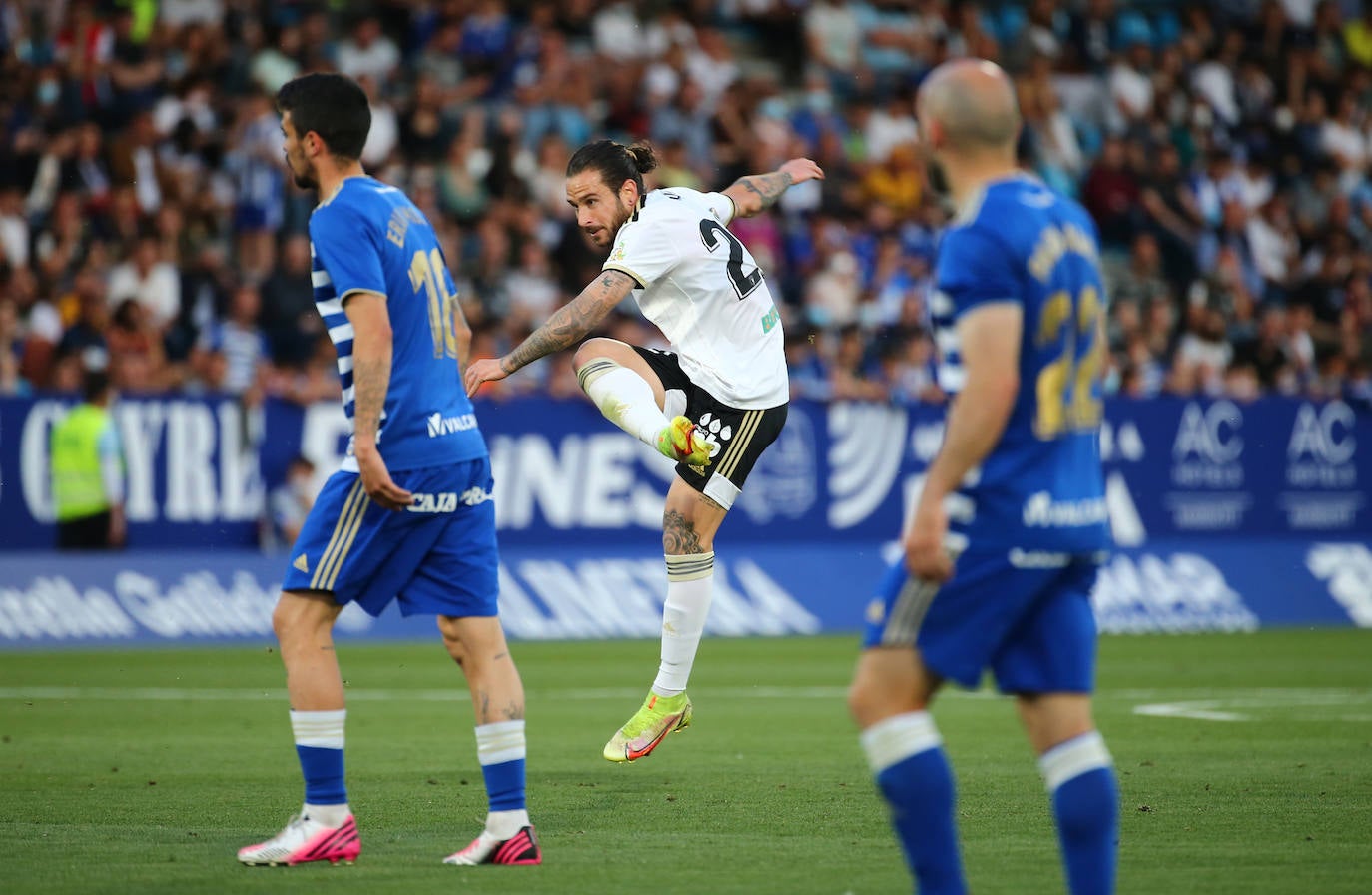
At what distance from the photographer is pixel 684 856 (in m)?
6.54

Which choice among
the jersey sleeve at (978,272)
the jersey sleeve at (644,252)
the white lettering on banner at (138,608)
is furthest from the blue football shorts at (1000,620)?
the white lettering on banner at (138,608)

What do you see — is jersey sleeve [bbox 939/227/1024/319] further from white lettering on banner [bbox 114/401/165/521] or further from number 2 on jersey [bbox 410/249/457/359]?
white lettering on banner [bbox 114/401/165/521]

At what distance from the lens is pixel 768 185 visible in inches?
350

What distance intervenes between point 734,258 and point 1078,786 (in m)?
4.28

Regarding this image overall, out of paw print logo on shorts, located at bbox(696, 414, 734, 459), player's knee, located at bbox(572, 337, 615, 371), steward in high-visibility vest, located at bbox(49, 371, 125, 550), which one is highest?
player's knee, located at bbox(572, 337, 615, 371)

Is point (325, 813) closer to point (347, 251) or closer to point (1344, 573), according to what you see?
point (347, 251)

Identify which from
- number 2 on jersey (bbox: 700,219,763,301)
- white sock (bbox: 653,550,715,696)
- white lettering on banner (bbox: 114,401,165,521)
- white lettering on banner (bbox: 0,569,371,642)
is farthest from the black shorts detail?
white lettering on banner (bbox: 114,401,165,521)

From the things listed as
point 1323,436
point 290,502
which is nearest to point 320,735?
point 290,502

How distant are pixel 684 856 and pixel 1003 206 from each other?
9.33 ft

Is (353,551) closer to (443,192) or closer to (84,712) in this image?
(84,712)

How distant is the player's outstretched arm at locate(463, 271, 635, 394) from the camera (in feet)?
24.4

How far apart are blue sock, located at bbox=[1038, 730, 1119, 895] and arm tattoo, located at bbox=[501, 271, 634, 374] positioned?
3.31 metres

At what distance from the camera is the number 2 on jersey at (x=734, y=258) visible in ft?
27.9

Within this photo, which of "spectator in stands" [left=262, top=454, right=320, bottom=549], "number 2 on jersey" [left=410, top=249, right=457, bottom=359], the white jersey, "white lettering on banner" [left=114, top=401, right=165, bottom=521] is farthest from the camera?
"spectator in stands" [left=262, top=454, right=320, bottom=549]
